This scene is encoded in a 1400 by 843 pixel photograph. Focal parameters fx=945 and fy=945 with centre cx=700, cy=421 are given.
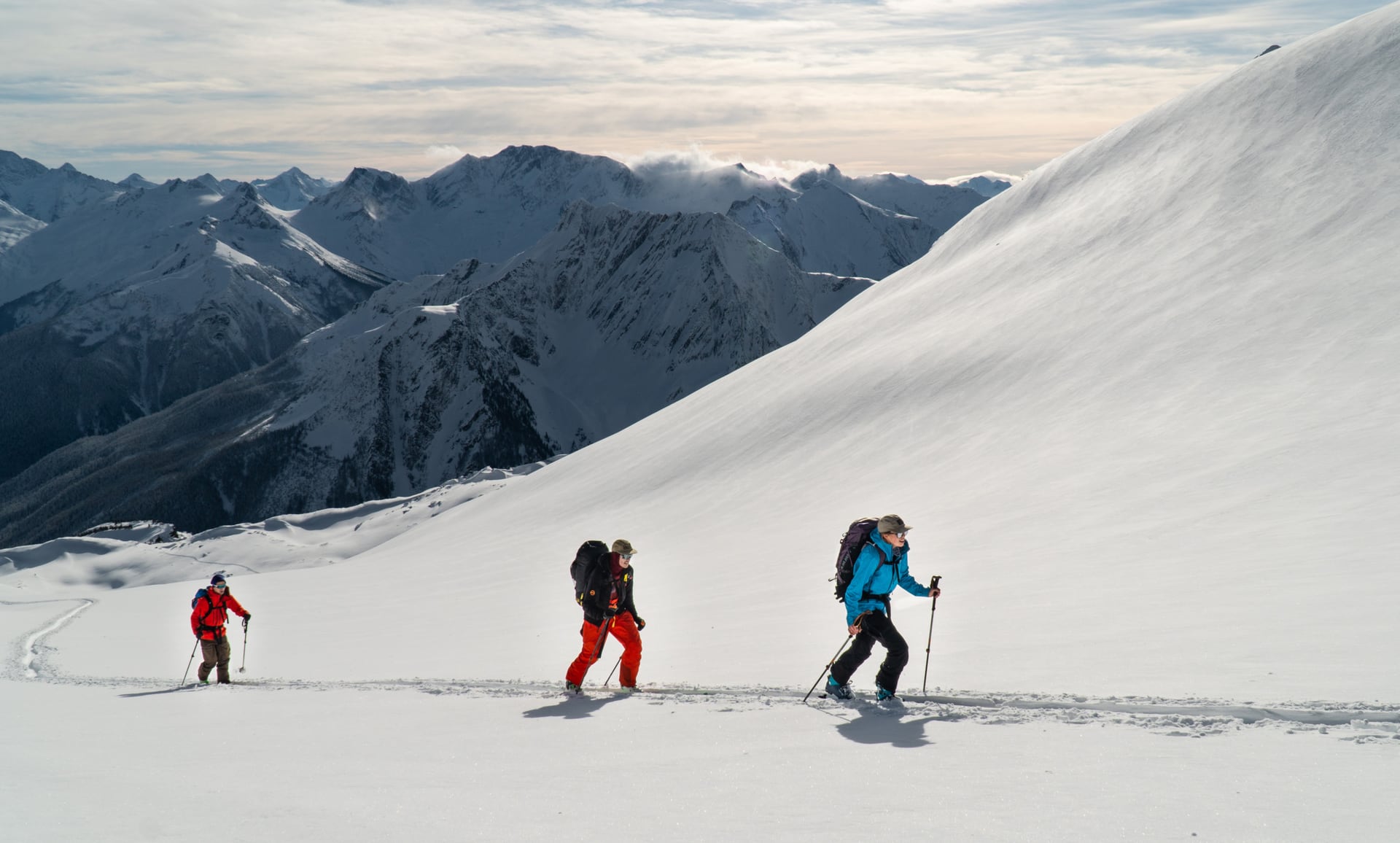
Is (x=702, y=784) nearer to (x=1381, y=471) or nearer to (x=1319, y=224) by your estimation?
(x=1381, y=471)

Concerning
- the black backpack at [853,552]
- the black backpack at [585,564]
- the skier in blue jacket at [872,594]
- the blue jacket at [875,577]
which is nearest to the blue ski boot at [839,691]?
the skier in blue jacket at [872,594]

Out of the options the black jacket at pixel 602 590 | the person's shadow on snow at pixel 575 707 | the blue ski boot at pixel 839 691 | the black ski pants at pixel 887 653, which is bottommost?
the person's shadow on snow at pixel 575 707

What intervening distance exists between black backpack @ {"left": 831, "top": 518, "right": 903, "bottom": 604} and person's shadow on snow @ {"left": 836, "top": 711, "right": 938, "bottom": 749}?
1267 millimetres

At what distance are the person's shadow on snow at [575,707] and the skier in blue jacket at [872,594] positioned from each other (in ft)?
7.94

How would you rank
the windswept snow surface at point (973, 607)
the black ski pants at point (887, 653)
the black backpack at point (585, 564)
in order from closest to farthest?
the windswept snow surface at point (973, 607), the black ski pants at point (887, 653), the black backpack at point (585, 564)

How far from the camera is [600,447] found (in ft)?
140

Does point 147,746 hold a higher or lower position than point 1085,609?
lower

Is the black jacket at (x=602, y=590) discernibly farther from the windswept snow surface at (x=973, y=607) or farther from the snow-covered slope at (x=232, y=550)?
the snow-covered slope at (x=232, y=550)

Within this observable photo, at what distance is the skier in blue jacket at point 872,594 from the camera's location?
9.12 m

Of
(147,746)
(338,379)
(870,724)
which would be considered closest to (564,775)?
(870,724)

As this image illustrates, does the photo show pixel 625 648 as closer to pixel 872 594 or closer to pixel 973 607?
pixel 872 594

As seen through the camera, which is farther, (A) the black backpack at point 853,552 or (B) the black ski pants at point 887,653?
(A) the black backpack at point 853,552

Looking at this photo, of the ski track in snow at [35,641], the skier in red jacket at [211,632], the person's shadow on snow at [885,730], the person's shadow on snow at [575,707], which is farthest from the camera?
the ski track in snow at [35,641]

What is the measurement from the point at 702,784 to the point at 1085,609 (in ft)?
20.2
